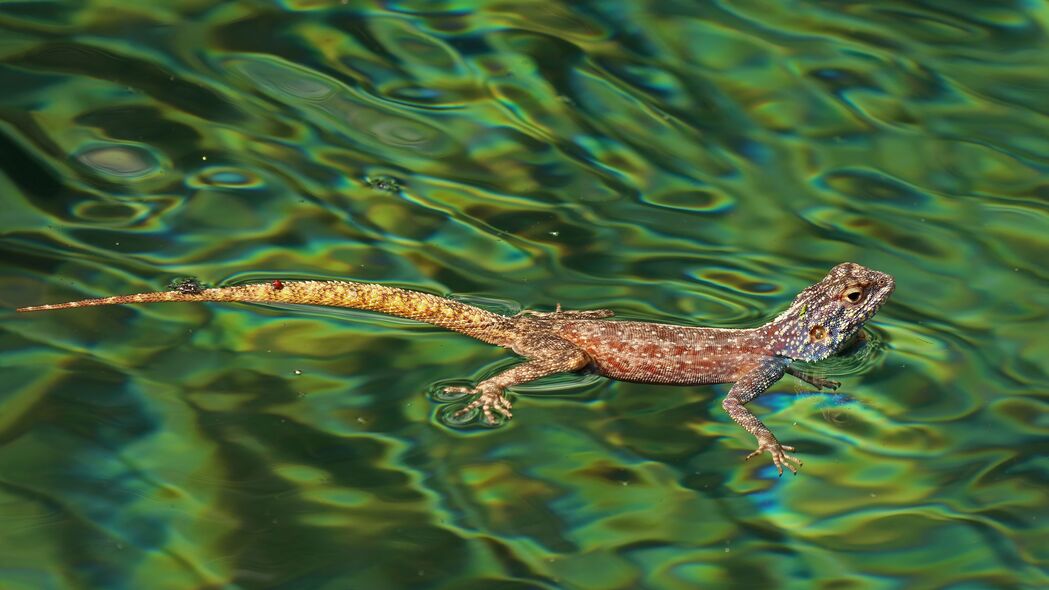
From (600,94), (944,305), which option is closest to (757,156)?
(600,94)

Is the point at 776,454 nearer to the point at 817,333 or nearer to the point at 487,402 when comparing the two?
the point at 817,333

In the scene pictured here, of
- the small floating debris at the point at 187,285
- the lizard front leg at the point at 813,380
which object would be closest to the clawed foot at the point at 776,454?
the lizard front leg at the point at 813,380

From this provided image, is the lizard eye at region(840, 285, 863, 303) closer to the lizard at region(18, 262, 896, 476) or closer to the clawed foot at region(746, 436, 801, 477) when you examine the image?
the lizard at region(18, 262, 896, 476)

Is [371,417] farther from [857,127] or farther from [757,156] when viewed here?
[857,127]

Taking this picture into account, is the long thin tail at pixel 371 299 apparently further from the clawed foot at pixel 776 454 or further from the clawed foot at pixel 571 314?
the clawed foot at pixel 776 454

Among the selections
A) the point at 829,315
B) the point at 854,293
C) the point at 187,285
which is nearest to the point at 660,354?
the point at 829,315

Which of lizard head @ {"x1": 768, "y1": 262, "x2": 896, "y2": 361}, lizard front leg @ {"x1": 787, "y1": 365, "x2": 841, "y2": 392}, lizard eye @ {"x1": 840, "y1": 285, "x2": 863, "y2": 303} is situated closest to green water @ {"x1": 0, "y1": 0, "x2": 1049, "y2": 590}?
lizard front leg @ {"x1": 787, "y1": 365, "x2": 841, "y2": 392}
